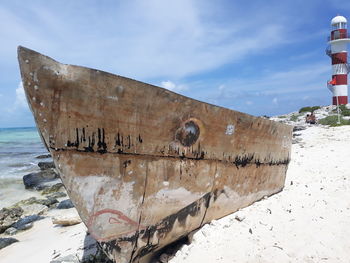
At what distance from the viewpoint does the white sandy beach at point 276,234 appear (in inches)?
105

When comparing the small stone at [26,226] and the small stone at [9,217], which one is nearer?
the small stone at [26,226]

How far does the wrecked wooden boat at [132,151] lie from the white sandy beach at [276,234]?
0.30 m

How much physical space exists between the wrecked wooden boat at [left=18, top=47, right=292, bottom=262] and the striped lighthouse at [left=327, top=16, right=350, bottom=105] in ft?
79.9

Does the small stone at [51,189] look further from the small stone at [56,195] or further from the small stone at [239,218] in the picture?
the small stone at [239,218]

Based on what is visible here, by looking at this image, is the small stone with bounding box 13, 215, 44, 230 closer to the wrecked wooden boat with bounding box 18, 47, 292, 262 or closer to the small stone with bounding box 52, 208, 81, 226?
the small stone with bounding box 52, 208, 81, 226

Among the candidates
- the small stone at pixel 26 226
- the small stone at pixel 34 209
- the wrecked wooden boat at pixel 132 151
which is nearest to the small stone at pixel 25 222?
the small stone at pixel 26 226

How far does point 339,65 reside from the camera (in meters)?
23.5

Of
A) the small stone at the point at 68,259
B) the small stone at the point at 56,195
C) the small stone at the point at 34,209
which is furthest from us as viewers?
the small stone at the point at 56,195

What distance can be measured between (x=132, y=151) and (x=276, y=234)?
1.88 metres

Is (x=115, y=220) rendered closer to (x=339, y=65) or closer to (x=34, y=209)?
(x=34, y=209)

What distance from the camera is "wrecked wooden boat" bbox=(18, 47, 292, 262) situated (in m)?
2.11

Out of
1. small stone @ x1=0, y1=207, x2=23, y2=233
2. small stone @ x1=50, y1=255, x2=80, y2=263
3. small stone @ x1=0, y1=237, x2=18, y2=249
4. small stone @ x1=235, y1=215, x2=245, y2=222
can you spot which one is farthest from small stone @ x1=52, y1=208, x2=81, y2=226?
small stone @ x1=235, y1=215, x2=245, y2=222

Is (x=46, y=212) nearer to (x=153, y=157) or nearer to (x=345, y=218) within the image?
(x=153, y=157)

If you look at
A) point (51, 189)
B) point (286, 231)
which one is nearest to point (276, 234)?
point (286, 231)
